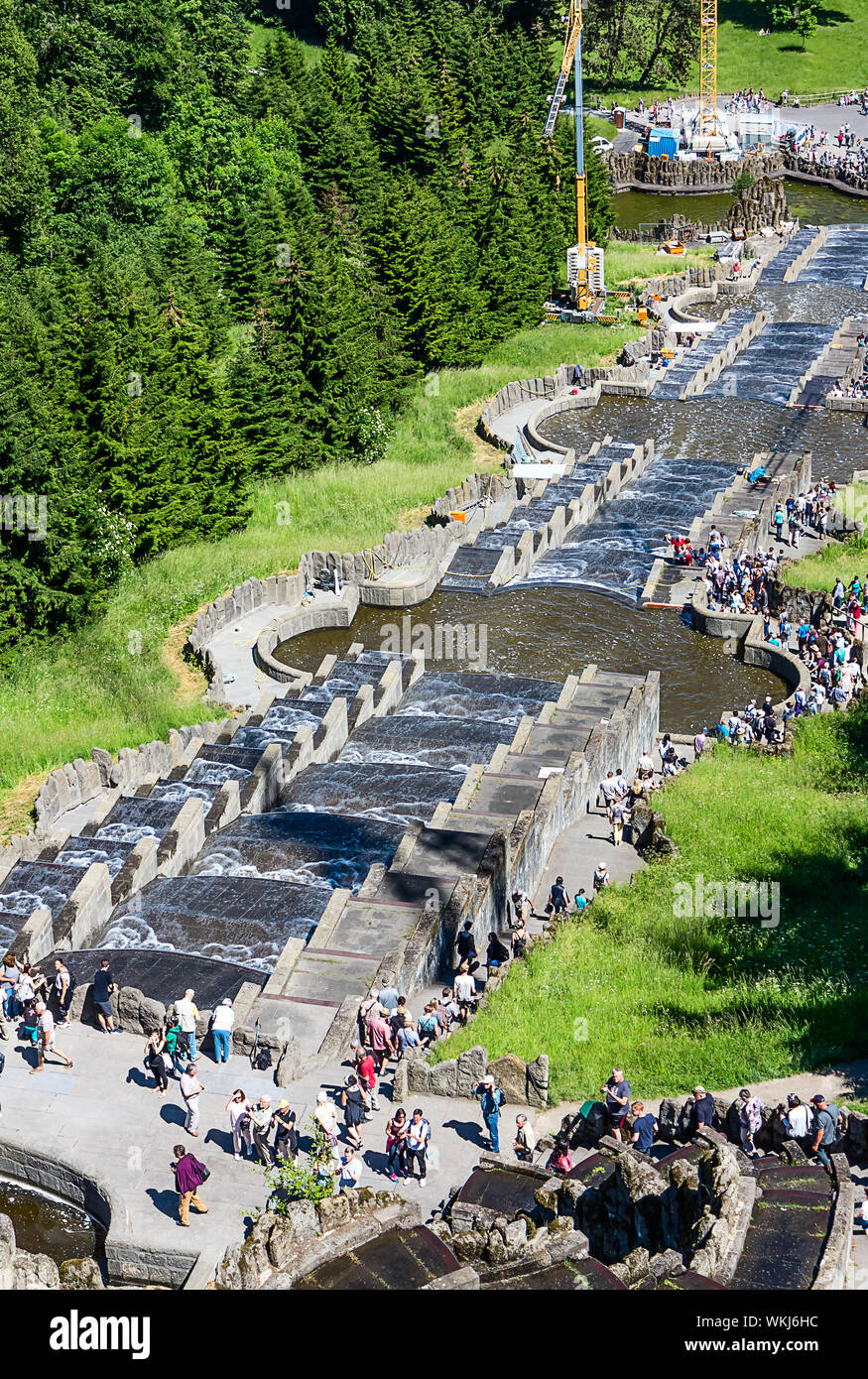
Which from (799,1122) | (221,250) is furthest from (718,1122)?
(221,250)

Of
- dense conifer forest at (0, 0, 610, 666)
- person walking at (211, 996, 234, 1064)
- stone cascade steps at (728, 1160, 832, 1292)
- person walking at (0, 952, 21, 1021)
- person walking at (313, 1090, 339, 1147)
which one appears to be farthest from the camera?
dense conifer forest at (0, 0, 610, 666)

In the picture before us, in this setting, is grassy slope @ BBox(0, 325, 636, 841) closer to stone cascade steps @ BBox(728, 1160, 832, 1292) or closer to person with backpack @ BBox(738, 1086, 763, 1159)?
person with backpack @ BBox(738, 1086, 763, 1159)

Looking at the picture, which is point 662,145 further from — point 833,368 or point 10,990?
point 10,990

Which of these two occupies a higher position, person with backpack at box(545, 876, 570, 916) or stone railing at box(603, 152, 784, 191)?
stone railing at box(603, 152, 784, 191)

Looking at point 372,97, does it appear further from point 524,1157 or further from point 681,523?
point 524,1157

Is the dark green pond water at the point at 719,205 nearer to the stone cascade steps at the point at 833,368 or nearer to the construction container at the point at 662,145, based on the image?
the construction container at the point at 662,145

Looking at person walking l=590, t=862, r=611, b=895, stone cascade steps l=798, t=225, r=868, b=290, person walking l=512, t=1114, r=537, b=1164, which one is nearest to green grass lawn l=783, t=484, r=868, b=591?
person walking l=590, t=862, r=611, b=895

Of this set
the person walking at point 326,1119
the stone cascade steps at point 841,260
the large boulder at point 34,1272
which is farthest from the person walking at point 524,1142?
the stone cascade steps at point 841,260
